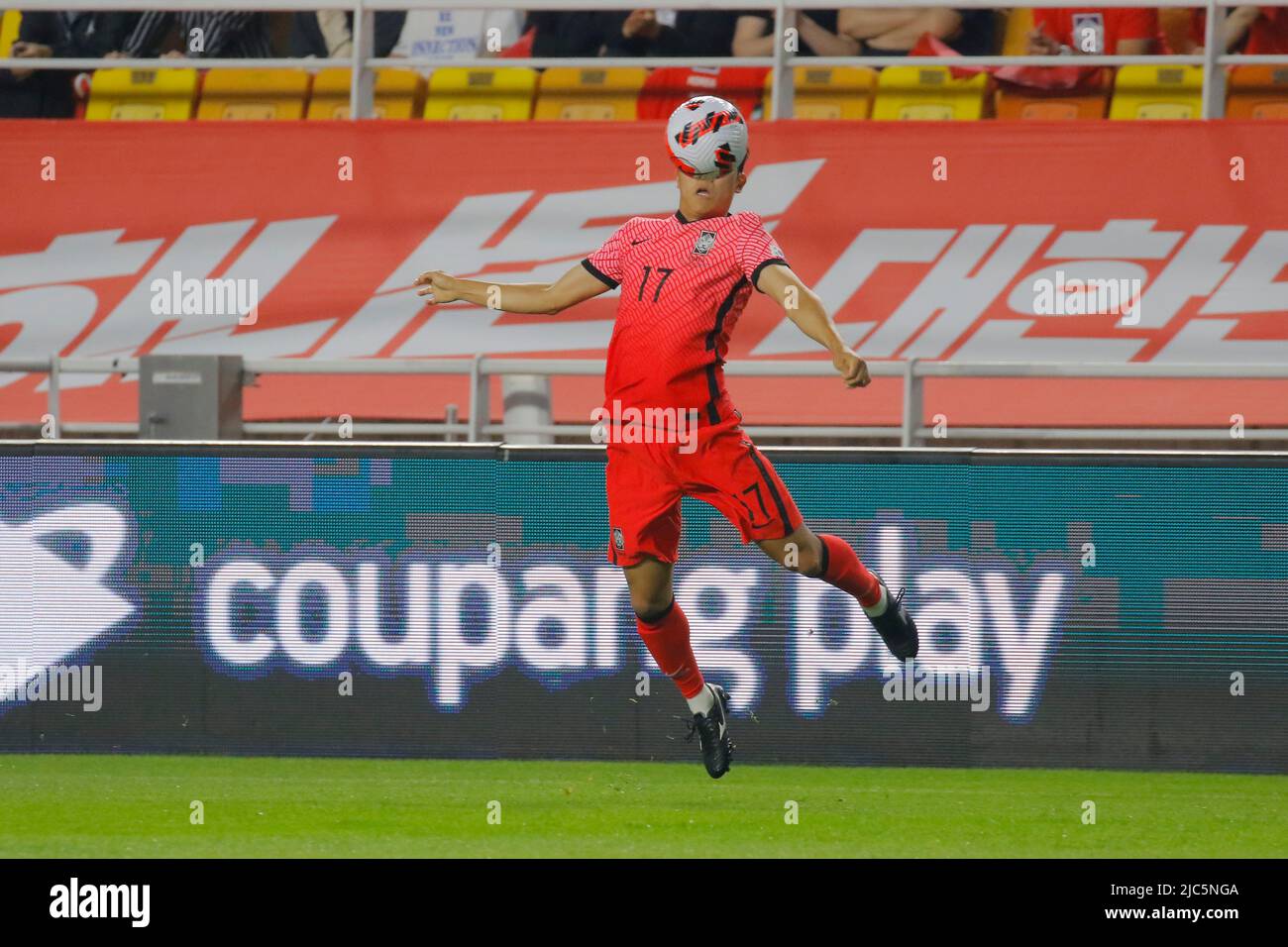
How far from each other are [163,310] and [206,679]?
2.96 meters

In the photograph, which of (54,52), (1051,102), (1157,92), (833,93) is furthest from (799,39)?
(54,52)

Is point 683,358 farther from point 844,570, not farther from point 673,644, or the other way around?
point 673,644

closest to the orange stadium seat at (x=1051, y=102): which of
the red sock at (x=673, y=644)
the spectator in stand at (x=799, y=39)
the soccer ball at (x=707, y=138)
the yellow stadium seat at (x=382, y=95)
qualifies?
the spectator in stand at (x=799, y=39)

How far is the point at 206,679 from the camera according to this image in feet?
32.9

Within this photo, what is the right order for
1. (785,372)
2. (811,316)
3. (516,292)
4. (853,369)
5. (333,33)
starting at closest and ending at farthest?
(853,369) → (811,316) → (516,292) → (785,372) → (333,33)

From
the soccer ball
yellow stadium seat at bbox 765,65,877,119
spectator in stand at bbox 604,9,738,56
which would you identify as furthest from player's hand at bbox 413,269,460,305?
spectator in stand at bbox 604,9,738,56

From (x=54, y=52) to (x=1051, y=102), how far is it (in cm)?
619

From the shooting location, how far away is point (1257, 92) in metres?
12.1

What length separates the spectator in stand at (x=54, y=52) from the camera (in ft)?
44.1

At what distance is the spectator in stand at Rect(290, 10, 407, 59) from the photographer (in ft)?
43.8

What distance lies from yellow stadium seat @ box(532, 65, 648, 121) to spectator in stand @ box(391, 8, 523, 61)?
1.67ft

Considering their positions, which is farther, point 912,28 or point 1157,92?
point 912,28

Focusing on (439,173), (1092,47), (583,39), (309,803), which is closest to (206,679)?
(309,803)

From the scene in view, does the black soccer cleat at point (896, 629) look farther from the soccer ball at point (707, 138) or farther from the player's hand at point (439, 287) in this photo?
the player's hand at point (439, 287)
